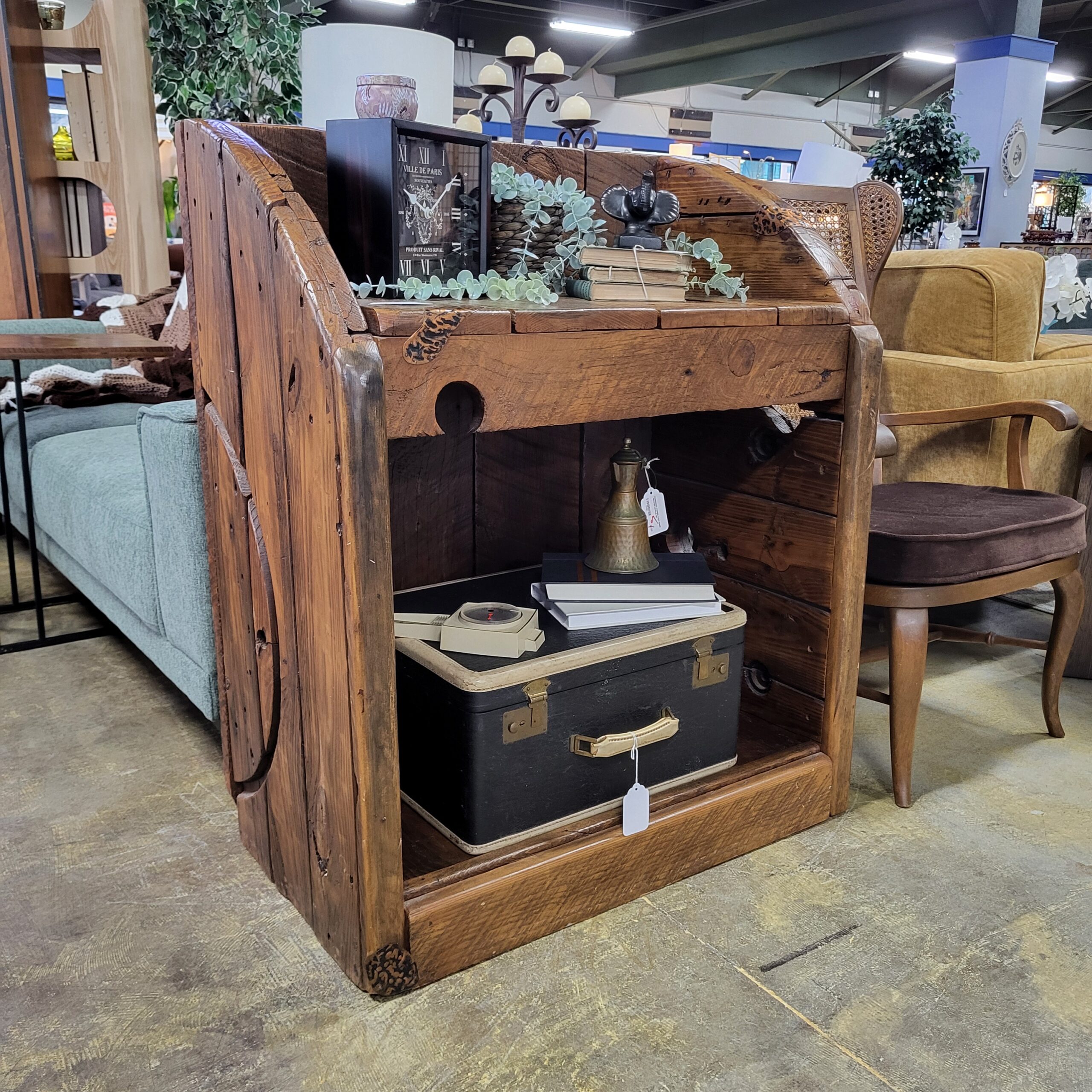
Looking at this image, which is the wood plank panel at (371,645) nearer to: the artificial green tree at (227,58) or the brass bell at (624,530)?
the brass bell at (624,530)

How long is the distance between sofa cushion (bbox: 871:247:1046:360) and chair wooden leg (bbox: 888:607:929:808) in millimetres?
1135

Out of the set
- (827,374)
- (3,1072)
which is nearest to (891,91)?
(827,374)

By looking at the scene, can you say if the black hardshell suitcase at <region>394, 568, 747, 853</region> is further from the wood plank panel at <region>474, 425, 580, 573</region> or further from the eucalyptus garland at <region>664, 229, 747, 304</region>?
the eucalyptus garland at <region>664, 229, 747, 304</region>

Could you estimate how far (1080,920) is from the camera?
4.82 ft

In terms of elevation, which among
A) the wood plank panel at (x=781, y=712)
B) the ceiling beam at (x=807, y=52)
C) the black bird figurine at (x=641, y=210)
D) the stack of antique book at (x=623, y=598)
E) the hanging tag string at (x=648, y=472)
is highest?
the ceiling beam at (x=807, y=52)

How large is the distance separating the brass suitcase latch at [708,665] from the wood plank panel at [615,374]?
0.38 m

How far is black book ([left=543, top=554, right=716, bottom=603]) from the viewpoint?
1588 millimetres

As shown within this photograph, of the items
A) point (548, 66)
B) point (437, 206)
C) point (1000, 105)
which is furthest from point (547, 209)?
point (1000, 105)

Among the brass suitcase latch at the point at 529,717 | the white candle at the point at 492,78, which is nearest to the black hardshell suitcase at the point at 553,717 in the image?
the brass suitcase latch at the point at 529,717

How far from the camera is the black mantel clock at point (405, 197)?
1.33 m

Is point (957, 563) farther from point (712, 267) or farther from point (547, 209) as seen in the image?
point (547, 209)

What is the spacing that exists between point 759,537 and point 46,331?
2.84 m

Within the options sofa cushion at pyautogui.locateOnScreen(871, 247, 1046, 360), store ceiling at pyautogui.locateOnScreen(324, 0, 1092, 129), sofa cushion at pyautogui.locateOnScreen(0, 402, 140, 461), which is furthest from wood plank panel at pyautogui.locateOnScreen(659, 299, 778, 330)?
store ceiling at pyautogui.locateOnScreen(324, 0, 1092, 129)

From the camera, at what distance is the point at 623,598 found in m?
1.59
